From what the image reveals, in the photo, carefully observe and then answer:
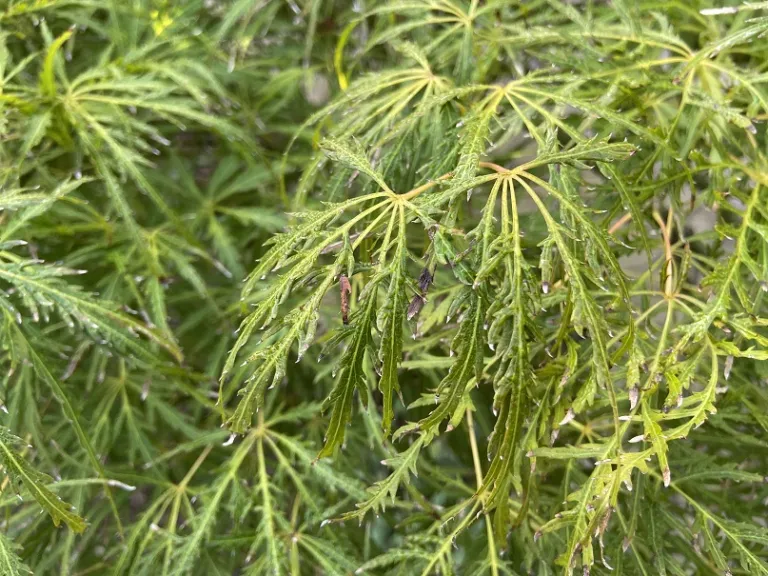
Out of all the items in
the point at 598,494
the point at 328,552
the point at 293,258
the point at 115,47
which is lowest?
the point at 328,552

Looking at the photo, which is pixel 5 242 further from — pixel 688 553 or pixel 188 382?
pixel 688 553

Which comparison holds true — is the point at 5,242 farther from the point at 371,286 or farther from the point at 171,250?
the point at 371,286

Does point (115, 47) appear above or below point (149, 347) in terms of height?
above

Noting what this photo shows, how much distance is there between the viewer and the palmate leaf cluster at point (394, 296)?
52 centimetres

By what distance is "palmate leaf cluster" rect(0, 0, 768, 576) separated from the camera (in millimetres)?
523

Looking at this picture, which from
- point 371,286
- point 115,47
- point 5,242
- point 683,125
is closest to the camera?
point 371,286

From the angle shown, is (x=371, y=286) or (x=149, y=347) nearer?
(x=371, y=286)

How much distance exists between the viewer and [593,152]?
530mm

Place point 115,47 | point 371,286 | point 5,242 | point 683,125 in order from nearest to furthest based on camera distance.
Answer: point 371,286 < point 5,242 < point 683,125 < point 115,47

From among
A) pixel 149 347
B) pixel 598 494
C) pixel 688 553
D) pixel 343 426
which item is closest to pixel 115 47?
pixel 149 347

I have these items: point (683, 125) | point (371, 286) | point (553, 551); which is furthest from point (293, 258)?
point (683, 125)

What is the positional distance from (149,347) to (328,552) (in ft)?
0.95

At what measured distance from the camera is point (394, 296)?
50 cm

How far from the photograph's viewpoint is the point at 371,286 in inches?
19.8
